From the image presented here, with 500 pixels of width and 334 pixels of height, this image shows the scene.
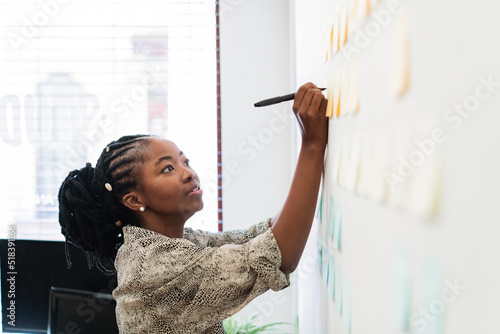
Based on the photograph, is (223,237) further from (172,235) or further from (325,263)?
(325,263)

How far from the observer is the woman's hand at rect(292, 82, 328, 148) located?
0.87 metres

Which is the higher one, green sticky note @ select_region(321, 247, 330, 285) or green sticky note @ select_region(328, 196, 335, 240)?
green sticky note @ select_region(328, 196, 335, 240)

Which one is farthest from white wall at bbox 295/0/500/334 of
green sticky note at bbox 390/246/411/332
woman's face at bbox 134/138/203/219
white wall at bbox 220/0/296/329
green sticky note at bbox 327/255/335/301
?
white wall at bbox 220/0/296/329

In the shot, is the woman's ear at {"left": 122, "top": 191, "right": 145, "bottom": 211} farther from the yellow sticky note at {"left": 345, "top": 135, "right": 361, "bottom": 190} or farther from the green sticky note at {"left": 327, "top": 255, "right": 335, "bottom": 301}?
the yellow sticky note at {"left": 345, "top": 135, "right": 361, "bottom": 190}

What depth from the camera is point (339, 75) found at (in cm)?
76

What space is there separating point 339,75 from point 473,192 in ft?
1.60

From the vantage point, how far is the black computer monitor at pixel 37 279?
159 cm

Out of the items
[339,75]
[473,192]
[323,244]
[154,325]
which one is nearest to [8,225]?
[154,325]

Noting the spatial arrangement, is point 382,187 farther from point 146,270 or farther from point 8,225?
point 8,225

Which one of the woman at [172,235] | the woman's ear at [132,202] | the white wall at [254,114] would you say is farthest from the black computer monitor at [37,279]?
the white wall at [254,114]

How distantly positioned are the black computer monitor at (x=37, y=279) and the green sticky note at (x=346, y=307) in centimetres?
Answer: 98

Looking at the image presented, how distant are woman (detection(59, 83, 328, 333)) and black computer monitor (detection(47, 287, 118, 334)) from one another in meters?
0.31

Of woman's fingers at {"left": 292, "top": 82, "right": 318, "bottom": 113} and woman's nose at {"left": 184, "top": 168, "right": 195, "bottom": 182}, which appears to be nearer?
woman's fingers at {"left": 292, "top": 82, "right": 318, "bottom": 113}

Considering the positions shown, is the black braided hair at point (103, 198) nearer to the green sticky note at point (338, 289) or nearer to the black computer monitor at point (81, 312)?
the black computer monitor at point (81, 312)
